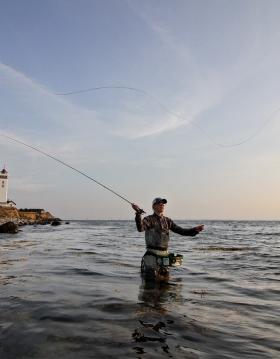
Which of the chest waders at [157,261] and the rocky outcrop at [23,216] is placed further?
the rocky outcrop at [23,216]

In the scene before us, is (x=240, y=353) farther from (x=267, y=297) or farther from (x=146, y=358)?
(x=267, y=297)

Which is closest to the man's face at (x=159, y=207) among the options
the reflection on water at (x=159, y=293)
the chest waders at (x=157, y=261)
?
the chest waders at (x=157, y=261)

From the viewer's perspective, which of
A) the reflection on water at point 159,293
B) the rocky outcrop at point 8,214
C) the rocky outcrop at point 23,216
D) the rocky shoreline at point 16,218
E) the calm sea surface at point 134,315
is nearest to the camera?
the calm sea surface at point 134,315

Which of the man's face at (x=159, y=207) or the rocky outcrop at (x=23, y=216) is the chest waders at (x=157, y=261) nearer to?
the man's face at (x=159, y=207)

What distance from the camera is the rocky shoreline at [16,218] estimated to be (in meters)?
46.8

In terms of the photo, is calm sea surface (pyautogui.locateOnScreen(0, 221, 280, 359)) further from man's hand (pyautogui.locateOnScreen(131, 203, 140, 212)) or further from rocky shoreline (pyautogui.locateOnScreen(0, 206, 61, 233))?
rocky shoreline (pyautogui.locateOnScreen(0, 206, 61, 233))

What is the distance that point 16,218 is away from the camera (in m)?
96.0

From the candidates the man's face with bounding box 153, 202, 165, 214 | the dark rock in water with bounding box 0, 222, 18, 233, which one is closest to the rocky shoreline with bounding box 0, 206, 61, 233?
the dark rock in water with bounding box 0, 222, 18, 233

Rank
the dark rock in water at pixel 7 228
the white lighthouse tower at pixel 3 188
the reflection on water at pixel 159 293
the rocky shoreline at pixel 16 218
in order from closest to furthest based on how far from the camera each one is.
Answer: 1. the reflection on water at pixel 159 293
2. the dark rock in water at pixel 7 228
3. the rocky shoreline at pixel 16 218
4. the white lighthouse tower at pixel 3 188

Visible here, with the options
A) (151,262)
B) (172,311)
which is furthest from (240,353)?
(151,262)

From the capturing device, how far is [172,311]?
8422mm

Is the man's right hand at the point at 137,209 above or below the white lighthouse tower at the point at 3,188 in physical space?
below

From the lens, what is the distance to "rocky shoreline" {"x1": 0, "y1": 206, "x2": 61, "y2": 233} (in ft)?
153

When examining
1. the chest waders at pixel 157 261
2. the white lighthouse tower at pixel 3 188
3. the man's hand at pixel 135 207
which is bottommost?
the chest waders at pixel 157 261
